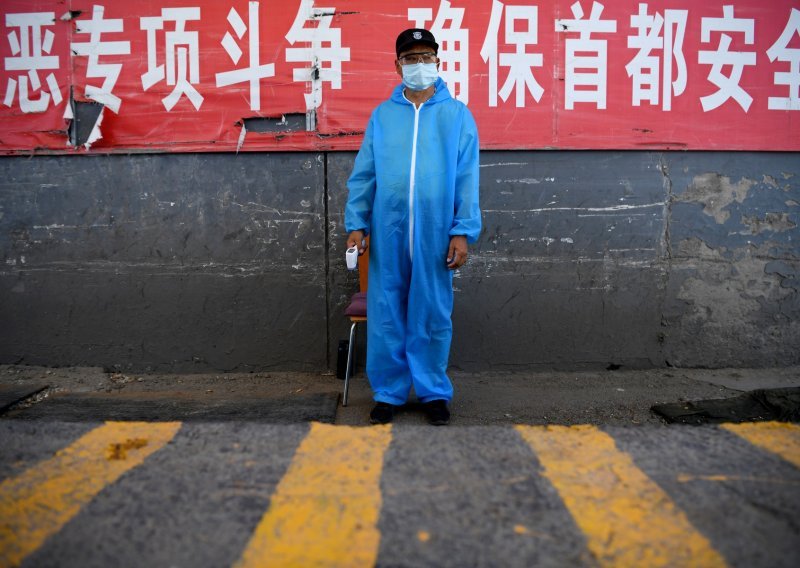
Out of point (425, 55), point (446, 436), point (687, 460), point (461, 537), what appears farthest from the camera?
point (425, 55)

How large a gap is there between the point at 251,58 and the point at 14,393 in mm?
2539

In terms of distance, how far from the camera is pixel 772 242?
4.39 m

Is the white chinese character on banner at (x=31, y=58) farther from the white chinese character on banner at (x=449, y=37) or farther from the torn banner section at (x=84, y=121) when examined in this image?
the white chinese character on banner at (x=449, y=37)

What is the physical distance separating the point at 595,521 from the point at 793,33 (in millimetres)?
4052

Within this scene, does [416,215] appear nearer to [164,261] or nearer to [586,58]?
[586,58]

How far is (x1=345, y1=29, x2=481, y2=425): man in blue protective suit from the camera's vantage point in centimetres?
332

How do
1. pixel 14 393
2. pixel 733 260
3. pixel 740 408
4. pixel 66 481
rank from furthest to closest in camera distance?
pixel 733 260 < pixel 14 393 < pixel 740 408 < pixel 66 481

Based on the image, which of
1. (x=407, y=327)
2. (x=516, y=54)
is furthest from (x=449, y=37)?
(x=407, y=327)

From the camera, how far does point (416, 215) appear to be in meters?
3.31

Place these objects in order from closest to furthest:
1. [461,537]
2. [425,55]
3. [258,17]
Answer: [461,537], [425,55], [258,17]

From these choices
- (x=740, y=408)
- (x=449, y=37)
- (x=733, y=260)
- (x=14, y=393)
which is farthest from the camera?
(x=733, y=260)

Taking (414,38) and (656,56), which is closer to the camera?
(414,38)

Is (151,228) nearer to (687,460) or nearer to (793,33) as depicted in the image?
(687,460)

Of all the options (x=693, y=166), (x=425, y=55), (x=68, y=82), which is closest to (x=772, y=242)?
(x=693, y=166)
